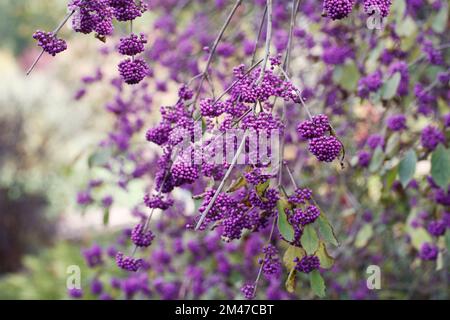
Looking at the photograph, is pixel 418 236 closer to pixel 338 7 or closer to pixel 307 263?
pixel 307 263

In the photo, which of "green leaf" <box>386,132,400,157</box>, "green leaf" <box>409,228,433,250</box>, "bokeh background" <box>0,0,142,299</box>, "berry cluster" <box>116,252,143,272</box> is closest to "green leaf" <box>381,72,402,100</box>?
"green leaf" <box>386,132,400,157</box>

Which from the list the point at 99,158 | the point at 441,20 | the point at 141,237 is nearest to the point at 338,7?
the point at 141,237

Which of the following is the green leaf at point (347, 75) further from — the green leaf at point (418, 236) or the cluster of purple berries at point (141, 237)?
the cluster of purple berries at point (141, 237)

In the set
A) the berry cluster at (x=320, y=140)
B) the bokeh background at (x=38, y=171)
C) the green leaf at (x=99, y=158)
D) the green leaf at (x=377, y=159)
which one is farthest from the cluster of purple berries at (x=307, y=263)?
the bokeh background at (x=38, y=171)

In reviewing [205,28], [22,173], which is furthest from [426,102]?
[22,173]

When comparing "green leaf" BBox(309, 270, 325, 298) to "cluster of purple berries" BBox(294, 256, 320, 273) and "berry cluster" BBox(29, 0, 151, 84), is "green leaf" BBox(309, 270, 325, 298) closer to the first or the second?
"cluster of purple berries" BBox(294, 256, 320, 273)

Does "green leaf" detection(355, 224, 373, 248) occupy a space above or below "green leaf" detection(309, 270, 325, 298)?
above
